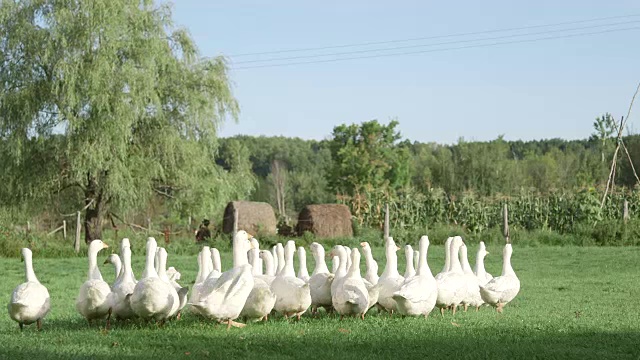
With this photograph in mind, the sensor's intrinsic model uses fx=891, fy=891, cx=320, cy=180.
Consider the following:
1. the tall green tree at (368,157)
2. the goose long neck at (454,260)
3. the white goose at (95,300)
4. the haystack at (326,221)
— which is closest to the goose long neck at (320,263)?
the goose long neck at (454,260)

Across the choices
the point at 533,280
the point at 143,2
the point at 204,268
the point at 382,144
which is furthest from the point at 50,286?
the point at 382,144

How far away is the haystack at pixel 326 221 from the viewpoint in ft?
112

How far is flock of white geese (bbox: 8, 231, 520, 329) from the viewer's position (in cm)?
1099

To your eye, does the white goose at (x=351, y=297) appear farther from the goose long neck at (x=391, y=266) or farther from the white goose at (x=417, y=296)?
the goose long neck at (x=391, y=266)

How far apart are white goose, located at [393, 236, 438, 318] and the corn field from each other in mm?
25033

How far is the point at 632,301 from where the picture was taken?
15828 millimetres

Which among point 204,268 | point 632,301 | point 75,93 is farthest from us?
point 75,93

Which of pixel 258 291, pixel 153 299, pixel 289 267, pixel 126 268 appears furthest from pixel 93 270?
pixel 289 267

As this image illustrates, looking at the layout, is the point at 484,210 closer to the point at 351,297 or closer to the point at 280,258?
the point at 280,258

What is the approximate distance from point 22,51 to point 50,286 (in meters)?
18.1

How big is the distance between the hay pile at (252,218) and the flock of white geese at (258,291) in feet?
66.9

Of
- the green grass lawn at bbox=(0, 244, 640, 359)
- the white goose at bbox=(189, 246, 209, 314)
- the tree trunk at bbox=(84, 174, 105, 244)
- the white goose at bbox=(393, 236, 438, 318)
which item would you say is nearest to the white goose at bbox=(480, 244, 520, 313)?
the green grass lawn at bbox=(0, 244, 640, 359)

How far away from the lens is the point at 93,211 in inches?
1436

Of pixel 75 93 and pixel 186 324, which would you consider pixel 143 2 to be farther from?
pixel 186 324
